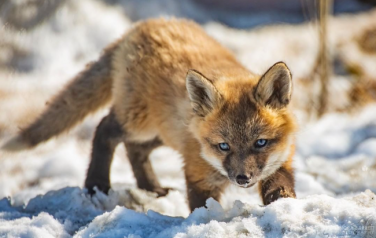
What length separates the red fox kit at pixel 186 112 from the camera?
3672 mm

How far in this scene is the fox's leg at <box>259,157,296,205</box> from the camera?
379 cm

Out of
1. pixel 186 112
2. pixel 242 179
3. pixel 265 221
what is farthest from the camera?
pixel 186 112

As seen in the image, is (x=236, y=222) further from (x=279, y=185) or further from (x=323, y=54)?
(x=323, y=54)

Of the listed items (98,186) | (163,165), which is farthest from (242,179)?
(163,165)

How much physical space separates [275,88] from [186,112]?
2.74 feet

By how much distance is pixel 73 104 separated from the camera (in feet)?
16.6

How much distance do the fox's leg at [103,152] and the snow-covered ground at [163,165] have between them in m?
0.18

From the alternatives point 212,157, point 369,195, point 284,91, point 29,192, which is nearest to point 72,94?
point 29,192

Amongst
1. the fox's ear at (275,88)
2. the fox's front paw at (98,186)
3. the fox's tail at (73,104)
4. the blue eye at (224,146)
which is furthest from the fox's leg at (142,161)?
the fox's ear at (275,88)

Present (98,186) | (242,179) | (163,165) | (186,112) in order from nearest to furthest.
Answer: (242,179) < (186,112) < (98,186) < (163,165)

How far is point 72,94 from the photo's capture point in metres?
5.08

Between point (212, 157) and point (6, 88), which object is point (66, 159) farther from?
point (212, 157)

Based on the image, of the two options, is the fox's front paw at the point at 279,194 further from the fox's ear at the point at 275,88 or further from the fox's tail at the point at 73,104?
the fox's tail at the point at 73,104

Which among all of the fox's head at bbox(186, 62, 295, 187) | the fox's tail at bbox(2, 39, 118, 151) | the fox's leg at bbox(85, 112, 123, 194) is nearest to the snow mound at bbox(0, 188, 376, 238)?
the fox's head at bbox(186, 62, 295, 187)
